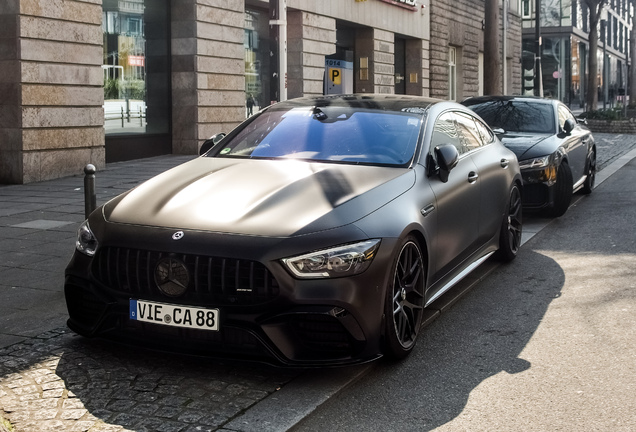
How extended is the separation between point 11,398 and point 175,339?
79 cm

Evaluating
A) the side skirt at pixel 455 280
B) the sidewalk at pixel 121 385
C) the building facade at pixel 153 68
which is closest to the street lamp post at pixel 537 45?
the building facade at pixel 153 68

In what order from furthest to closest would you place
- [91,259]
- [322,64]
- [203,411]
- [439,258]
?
[322,64] → [439,258] → [91,259] → [203,411]

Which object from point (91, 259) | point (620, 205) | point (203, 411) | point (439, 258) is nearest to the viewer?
point (203, 411)

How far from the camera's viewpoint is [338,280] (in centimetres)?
420

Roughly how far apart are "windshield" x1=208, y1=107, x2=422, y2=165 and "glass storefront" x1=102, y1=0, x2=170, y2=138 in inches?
433

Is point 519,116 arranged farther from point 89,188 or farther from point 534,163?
point 89,188

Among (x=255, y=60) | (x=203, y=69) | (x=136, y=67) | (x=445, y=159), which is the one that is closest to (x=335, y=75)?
(x=255, y=60)

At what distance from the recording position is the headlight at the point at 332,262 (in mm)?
4168

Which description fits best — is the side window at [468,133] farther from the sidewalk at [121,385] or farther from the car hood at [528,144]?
the car hood at [528,144]

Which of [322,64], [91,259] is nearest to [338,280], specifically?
[91,259]

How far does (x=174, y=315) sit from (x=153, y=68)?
14528mm

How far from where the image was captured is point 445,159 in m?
5.42

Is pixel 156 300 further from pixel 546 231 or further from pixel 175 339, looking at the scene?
pixel 546 231

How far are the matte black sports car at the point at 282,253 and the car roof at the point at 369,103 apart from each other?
410 mm
